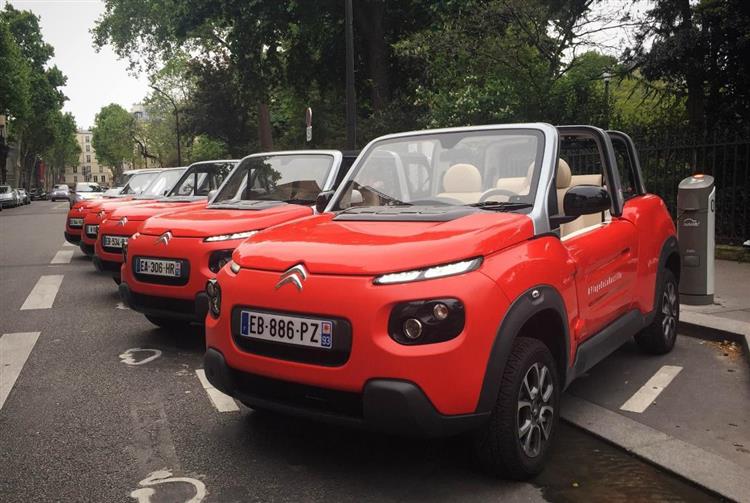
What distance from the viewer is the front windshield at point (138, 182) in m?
13.1

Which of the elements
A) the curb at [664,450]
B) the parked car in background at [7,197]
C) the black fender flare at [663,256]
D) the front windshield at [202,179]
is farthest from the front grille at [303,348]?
the parked car in background at [7,197]

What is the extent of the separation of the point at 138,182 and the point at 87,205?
1.39 meters

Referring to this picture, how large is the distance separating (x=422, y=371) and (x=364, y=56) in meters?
22.4

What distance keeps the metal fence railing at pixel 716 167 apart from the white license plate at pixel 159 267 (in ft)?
27.1

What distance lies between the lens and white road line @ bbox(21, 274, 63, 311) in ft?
27.6

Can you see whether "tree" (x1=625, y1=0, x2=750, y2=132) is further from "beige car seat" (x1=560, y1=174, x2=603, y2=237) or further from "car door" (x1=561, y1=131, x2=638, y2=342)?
"car door" (x1=561, y1=131, x2=638, y2=342)

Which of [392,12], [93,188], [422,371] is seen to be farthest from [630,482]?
[93,188]

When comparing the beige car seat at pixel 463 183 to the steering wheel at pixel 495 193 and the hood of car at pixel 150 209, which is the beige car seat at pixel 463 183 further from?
the hood of car at pixel 150 209

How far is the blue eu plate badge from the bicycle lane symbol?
0.91 metres

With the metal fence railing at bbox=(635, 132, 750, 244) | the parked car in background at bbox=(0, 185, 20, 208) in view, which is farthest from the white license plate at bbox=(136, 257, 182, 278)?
the parked car in background at bbox=(0, 185, 20, 208)

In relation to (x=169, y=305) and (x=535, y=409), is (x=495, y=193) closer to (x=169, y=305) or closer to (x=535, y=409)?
(x=535, y=409)

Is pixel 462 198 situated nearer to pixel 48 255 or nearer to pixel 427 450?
pixel 427 450

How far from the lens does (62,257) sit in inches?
539

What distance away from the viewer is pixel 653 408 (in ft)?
14.5
